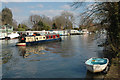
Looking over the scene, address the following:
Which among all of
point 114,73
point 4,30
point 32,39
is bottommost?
point 114,73

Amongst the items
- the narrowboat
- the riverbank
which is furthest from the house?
the riverbank

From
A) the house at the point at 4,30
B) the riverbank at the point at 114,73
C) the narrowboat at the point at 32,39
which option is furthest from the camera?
the house at the point at 4,30

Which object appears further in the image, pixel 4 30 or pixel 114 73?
pixel 4 30

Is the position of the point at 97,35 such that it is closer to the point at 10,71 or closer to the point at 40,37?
the point at 10,71

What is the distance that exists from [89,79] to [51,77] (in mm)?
2758

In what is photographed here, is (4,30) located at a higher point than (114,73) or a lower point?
higher

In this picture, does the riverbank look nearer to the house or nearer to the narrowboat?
the narrowboat

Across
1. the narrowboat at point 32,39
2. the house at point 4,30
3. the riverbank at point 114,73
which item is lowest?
the riverbank at point 114,73

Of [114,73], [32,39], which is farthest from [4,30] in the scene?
[114,73]

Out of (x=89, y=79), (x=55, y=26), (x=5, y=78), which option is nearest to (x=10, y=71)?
(x=5, y=78)

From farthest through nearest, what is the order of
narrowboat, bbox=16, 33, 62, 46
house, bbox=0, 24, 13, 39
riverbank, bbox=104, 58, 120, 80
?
house, bbox=0, 24, 13, 39
narrowboat, bbox=16, 33, 62, 46
riverbank, bbox=104, 58, 120, 80

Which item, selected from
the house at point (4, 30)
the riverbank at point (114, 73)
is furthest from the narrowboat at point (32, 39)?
the house at point (4, 30)

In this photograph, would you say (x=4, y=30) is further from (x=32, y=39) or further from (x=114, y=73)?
(x=114, y=73)

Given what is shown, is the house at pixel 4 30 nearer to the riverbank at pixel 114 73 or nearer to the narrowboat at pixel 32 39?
the narrowboat at pixel 32 39
